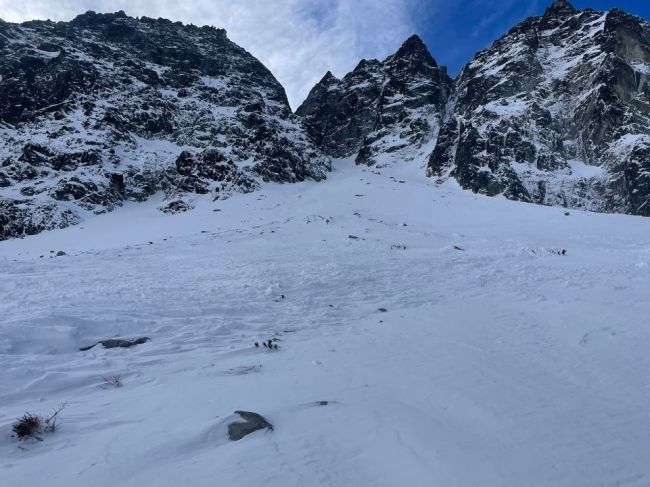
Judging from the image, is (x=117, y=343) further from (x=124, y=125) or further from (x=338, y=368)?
(x=124, y=125)

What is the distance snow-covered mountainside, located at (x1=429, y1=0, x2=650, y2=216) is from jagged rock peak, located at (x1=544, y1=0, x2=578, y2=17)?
7753 mm

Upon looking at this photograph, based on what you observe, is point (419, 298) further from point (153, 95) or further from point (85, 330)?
point (153, 95)

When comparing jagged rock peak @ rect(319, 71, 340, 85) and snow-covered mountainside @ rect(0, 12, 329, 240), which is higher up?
jagged rock peak @ rect(319, 71, 340, 85)

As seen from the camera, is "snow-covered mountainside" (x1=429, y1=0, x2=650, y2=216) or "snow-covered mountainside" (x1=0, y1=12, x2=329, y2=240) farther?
"snow-covered mountainside" (x1=0, y1=12, x2=329, y2=240)

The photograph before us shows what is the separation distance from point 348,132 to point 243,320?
88.4 m

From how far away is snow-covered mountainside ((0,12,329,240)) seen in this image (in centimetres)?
5066

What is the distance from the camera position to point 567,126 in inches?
2172

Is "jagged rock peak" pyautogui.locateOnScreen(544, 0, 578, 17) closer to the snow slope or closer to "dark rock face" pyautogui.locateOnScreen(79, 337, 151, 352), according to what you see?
the snow slope

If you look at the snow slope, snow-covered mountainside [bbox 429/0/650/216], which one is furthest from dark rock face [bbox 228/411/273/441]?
snow-covered mountainside [bbox 429/0/650/216]

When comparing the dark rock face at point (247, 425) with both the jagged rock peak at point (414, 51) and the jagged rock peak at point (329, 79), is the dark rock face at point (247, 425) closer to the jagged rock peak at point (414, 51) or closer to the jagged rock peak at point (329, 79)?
the jagged rock peak at point (414, 51)

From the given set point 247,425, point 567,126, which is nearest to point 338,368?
point 247,425

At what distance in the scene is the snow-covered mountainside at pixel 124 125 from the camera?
50.7 m

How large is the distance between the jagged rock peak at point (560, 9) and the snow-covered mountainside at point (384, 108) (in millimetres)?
22464

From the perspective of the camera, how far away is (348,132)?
94188mm
